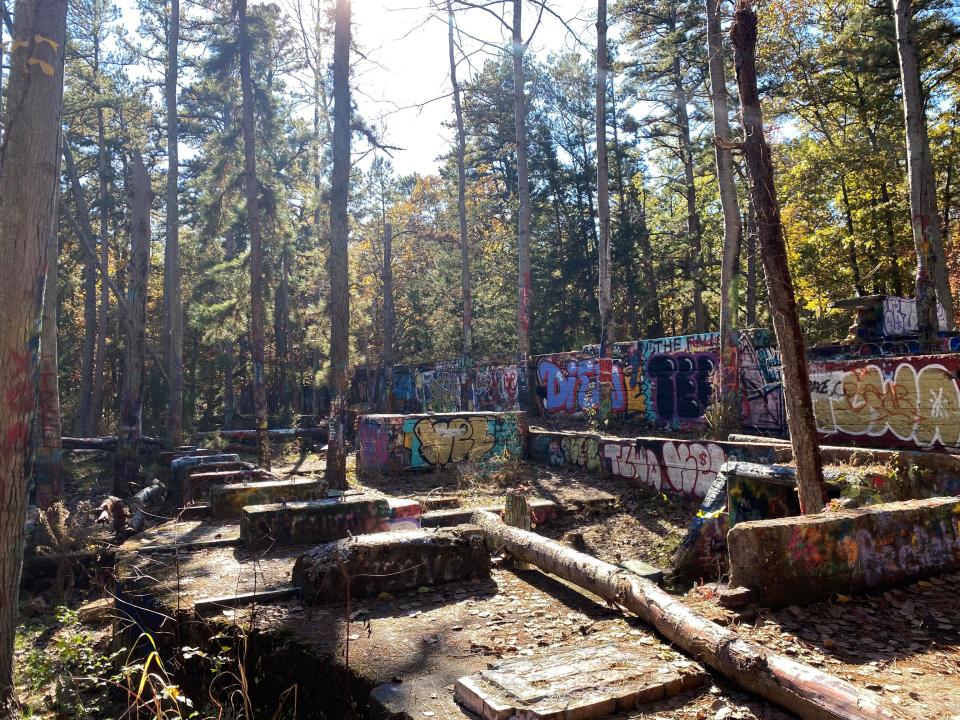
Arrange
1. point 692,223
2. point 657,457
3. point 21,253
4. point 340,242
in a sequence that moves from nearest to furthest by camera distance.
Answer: point 21,253 → point 657,457 → point 340,242 → point 692,223

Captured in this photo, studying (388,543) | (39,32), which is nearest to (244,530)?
(388,543)

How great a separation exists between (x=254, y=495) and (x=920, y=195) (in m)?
12.4

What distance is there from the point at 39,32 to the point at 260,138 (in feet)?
61.2

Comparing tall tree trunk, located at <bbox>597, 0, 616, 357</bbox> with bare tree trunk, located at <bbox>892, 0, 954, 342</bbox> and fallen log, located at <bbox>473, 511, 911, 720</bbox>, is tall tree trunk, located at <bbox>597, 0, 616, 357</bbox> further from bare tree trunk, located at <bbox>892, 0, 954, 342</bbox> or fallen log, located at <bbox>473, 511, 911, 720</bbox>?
fallen log, located at <bbox>473, 511, 911, 720</bbox>

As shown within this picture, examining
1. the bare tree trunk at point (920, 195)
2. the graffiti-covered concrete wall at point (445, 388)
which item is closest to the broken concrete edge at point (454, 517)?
the bare tree trunk at point (920, 195)

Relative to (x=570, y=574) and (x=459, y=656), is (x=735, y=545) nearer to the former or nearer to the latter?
(x=570, y=574)

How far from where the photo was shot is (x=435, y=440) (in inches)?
→ 599

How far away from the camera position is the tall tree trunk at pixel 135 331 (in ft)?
40.9

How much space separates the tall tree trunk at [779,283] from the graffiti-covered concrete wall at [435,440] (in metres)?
8.86

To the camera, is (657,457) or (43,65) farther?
(657,457)

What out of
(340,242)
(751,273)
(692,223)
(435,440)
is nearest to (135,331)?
(340,242)

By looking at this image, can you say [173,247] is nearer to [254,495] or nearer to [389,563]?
[254,495]

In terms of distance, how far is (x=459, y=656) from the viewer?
457 cm

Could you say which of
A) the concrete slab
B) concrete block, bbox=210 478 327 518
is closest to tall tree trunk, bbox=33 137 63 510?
concrete block, bbox=210 478 327 518
